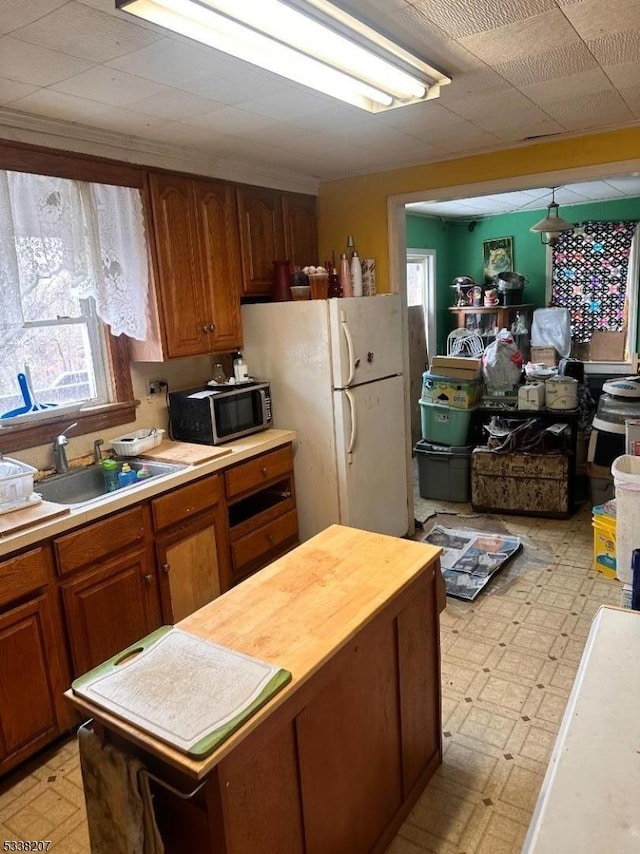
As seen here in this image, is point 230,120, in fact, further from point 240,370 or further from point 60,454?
point 60,454

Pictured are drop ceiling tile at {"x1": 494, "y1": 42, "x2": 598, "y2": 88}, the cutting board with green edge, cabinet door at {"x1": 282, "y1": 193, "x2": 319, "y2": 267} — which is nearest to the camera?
the cutting board with green edge

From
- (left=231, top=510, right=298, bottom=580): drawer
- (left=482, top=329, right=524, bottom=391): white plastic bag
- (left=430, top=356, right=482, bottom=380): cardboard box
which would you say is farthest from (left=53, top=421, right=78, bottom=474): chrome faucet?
(left=482, top=329, right=524, bottom=391): white plastic bag

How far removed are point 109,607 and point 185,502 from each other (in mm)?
550

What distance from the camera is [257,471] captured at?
326 centimetres

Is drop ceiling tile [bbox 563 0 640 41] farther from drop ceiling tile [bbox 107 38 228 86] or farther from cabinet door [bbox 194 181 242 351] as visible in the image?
cabinet door [bbox 194 181 242 351]

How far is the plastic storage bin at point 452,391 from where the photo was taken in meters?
4.73

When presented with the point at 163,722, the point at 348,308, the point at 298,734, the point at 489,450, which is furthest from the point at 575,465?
the point at 163,722

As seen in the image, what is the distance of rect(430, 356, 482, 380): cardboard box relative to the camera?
4.75m

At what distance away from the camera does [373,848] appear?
178cm

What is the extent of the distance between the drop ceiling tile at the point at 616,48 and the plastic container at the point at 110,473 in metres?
2.50

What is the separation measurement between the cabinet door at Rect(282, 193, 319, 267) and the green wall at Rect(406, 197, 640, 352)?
2336 mm

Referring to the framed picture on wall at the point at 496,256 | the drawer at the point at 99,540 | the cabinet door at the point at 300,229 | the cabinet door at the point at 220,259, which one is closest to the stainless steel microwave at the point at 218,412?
the cabinet door at the point at 220,259

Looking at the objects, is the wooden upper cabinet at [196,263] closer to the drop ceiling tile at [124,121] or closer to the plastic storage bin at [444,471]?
the drop ceiling tile at [124,121]

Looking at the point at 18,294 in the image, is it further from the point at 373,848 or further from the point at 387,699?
the point at 373,848
